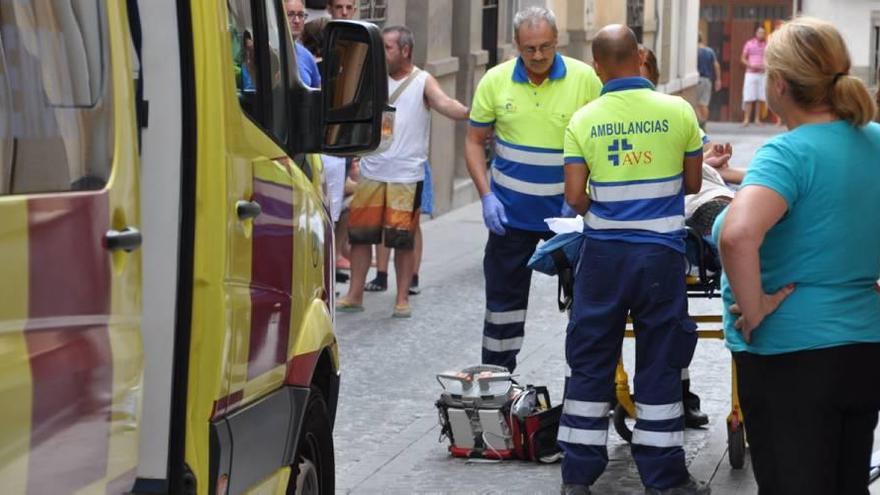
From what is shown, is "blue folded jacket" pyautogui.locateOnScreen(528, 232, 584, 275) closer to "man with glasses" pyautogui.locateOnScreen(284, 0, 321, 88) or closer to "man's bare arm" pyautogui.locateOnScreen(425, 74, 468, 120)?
"man with glasses" pyautogui.locateOnScreen(284, 0, 321, 88)

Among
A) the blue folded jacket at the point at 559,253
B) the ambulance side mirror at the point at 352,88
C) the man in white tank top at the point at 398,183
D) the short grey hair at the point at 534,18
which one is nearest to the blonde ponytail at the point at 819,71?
the ambulance side mirror at the point at 352,88

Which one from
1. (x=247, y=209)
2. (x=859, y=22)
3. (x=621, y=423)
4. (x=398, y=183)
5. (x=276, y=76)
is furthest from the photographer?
(x=859, y=22)

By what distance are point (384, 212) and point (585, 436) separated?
4905 mm

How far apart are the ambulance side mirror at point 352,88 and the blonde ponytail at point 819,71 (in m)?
Result: 1.02

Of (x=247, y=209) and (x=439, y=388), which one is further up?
(x=247, y=209)

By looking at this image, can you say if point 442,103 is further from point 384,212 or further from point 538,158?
point 538,158

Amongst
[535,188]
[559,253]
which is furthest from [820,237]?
[535,188]

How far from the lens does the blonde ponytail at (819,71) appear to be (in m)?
4.54

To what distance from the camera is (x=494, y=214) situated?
25.6 feet

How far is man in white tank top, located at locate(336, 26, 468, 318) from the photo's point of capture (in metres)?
11.2

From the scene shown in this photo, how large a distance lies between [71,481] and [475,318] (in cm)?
776

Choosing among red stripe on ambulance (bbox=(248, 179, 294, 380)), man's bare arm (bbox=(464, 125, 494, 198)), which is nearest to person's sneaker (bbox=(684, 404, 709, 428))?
man's bare arm (bbox=(464, 125, 494, 198))

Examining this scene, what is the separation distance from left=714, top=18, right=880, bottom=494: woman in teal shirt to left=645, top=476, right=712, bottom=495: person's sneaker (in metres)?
1.95

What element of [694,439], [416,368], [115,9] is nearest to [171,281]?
[115,9]
